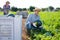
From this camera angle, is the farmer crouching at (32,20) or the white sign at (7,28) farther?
the farmer crouching at (32,20)

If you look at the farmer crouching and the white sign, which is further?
the farmer crouching

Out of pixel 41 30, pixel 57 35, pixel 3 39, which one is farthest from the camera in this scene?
pixel 41 30

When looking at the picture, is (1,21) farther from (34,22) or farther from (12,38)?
(34,22)

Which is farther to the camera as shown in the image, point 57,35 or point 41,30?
point 41,30

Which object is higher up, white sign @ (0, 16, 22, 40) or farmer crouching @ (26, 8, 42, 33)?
white sign @ (0, 16, 22, 40)

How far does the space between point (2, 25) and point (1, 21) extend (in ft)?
0.27

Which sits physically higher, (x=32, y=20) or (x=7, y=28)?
(x=7, y=28)

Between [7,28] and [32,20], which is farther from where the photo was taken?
[32,20]

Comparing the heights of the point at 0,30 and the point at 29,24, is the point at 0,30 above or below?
above

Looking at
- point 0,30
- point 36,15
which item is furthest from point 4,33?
point 36,15

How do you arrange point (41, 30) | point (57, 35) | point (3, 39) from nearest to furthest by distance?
point (3, 39) → point (57, 35) → point (41, 30)

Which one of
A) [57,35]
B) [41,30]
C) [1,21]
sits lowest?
[41,30]

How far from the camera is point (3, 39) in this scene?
18.2 feet

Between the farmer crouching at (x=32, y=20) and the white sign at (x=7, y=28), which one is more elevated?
the white sign at (x=7, y=28)
